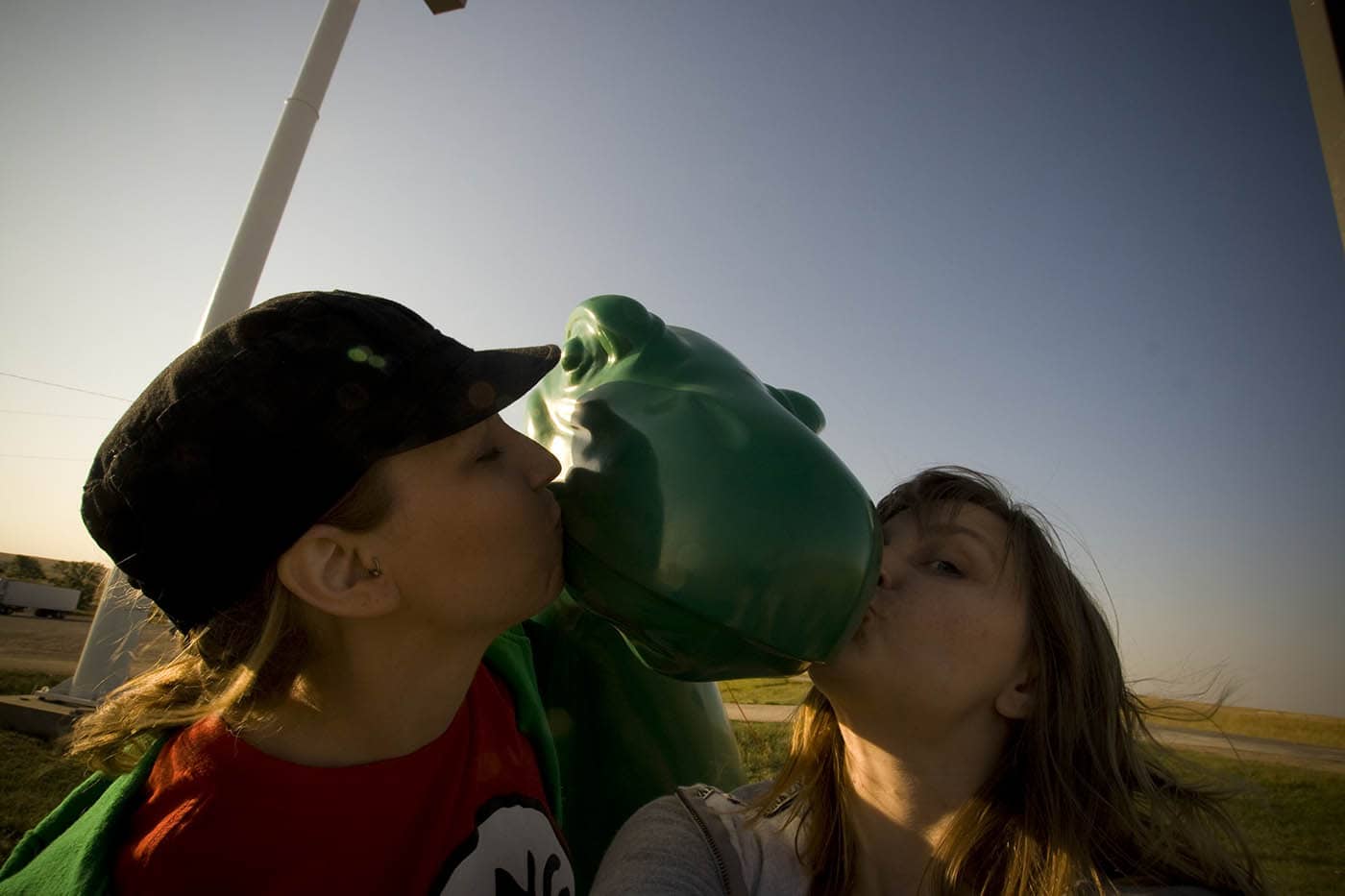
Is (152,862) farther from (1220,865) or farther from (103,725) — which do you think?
(1220,865)

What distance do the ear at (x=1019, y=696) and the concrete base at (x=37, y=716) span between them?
5643mm

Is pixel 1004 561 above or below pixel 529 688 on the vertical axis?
above

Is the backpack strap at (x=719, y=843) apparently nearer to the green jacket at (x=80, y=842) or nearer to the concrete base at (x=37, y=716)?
the green jacket at (x=80, y=842)

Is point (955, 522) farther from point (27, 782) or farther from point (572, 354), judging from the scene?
point (27, 782)

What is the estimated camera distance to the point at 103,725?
1226 millimetres

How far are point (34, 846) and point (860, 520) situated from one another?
4.33 feet

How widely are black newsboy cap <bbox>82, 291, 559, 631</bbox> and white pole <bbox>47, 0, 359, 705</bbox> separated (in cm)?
440

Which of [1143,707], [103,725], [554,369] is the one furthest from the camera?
[1143,707]

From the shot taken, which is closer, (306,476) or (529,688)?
(306,476)

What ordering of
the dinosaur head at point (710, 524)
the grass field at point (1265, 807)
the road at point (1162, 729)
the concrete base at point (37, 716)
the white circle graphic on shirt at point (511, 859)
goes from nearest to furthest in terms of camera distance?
the dinosaur head at point (710, 524) < the white circle graphic on shirt at point (511, 859) < the grass field at point (1265, 807) < the concrete base at point (37, 716) < the road at point (1162, 729)

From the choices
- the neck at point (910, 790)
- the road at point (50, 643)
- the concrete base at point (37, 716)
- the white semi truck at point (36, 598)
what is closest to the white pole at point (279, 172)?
the road at point (50, 643)

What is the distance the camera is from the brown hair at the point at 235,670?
112cm

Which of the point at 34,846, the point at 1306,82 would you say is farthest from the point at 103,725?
the point at 1306,82

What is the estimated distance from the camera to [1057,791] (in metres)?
1.24
